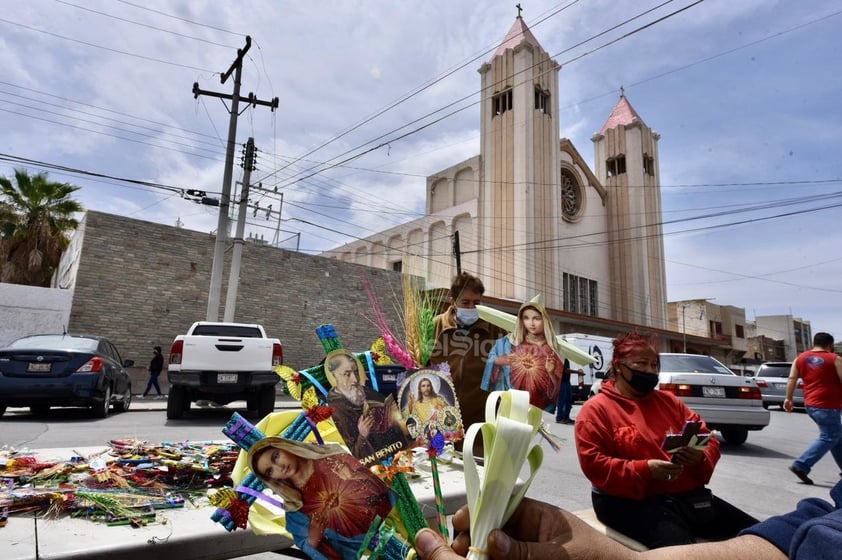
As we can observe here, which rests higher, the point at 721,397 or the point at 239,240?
the point at 239,240

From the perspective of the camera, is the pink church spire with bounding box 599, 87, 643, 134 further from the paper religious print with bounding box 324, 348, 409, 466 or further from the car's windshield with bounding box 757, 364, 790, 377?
the paper religious print with bounding box 324, 348, 409, 466

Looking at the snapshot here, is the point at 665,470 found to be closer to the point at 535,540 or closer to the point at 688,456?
the point at 688,456

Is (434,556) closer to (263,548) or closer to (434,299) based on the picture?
(263,548)

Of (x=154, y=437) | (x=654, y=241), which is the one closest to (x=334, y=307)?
(x=154, y=437)

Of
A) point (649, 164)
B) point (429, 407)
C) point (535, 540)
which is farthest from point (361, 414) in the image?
point (649, 164)

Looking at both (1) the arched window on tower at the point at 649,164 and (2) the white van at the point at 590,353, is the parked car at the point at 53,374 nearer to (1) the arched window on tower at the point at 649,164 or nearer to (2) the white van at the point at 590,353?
(2) the white van at the point at 590,353

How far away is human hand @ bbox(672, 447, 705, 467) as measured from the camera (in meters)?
1.91

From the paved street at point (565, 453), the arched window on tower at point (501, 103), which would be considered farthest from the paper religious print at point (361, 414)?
the arched window on tower at point (501, 103)

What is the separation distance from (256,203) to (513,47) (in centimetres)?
2108

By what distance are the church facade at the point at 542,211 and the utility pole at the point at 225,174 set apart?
1065 cm

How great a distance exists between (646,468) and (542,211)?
28.8 metres

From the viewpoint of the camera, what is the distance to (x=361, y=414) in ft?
5.12

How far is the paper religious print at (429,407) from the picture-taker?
158cm

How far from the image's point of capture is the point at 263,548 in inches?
68.9
